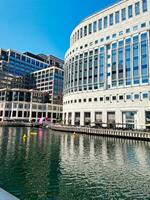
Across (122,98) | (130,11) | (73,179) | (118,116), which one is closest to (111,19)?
(130,11)

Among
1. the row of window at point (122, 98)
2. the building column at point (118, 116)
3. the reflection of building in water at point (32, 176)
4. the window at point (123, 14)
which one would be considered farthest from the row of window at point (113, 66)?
the reflection of building in water at point (32, 176)

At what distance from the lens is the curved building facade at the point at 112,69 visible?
8581 centimetres

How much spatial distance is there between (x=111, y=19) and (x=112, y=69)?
27494mm

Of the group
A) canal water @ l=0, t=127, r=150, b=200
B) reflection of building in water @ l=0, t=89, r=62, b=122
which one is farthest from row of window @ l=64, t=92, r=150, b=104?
reflection of building in water @ l=0, t=89, r=62, b=122

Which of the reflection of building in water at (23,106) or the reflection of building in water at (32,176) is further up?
the reflection of building in water at (23,106)

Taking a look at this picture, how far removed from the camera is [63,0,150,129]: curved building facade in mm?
85812

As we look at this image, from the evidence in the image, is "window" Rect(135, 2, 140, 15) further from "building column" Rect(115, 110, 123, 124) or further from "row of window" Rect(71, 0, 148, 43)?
"building column" Rect(115, 110, 123, 124)

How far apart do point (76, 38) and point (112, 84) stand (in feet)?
143

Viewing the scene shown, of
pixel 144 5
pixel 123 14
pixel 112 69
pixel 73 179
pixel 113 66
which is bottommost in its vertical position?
pixel 73 179

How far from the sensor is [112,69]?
318 feet

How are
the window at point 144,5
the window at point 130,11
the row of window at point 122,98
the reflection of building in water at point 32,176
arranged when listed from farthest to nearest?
the window at point 130,11 → the window at point 144,5 → the row of window at point 122,98 → the reflection of building in water at point 32,176

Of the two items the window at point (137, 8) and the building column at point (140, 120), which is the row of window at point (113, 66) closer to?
the window at point (137, 8)

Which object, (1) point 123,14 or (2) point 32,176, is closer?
(2) point 32,176

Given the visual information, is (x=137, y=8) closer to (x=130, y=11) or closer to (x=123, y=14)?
(x=130, y=11)
